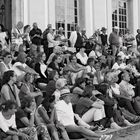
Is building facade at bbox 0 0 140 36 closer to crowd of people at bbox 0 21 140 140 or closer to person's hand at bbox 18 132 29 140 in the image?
crowd of people at bbox 0 21 140 140

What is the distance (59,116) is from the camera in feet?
26.3

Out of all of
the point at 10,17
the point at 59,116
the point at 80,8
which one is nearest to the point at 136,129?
the point at 59,116

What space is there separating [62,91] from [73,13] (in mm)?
11194

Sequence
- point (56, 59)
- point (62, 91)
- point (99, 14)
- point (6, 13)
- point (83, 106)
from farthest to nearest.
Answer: point (99, 14), point (6, 13), point (56, 59), point (83, 106), point (62, 91)

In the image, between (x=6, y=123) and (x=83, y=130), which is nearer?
(x=6, y=123)

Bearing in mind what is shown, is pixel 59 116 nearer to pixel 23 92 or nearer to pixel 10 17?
pixel 23 92

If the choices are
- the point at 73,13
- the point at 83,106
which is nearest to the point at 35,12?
the point at 73,13

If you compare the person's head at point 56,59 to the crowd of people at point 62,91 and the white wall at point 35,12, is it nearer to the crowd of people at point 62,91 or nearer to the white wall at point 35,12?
the crowd of people at point 62,91

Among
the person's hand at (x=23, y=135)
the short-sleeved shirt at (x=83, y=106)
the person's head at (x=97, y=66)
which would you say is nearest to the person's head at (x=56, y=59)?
the person's head at (x=97, y=66)

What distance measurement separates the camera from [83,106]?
9.02 meters

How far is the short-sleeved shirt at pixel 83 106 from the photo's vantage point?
29.4 feet

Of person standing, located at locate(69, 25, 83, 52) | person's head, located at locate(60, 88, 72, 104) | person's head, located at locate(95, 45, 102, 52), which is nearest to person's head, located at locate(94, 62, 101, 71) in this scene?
person's head, located at locate(95, 45, 102, 52)

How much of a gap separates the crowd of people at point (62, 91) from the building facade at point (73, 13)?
8.87ft

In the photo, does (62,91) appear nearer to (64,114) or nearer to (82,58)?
(64,114)
